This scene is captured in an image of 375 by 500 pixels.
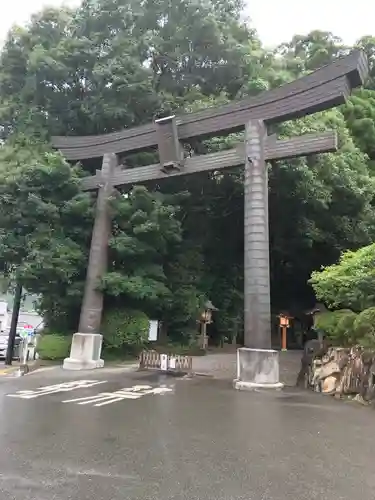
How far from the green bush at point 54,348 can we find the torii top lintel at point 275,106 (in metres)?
7.52

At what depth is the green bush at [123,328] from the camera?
55.9 ft

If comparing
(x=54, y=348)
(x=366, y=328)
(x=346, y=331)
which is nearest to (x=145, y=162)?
(x=54, y=348)

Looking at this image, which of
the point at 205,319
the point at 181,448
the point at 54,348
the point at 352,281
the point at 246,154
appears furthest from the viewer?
the point at 205,319

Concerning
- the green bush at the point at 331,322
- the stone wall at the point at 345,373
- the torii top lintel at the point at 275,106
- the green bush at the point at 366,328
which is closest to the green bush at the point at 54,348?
the torii top lintel at the point at 275,106

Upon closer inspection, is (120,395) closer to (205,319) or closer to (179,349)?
(179,349)

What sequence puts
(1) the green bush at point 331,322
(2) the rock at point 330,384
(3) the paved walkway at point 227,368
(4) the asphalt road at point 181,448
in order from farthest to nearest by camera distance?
(3) the paved walkway at point 227,368
(1) the green bush at point 331,322
(2) the rock at point 330,384
(4) the asphalt road at point 181,448

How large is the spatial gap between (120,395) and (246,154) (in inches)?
328

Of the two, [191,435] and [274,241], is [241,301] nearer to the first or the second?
[274,241]

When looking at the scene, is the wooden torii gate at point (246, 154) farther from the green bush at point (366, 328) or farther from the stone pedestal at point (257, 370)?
the green bush at point (366, 328)

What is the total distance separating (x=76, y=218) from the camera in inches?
693

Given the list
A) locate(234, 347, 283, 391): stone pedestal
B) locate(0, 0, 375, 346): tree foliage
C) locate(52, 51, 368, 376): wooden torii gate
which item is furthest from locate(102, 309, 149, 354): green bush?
locate(234, 347, 283, 391): stone pedestal

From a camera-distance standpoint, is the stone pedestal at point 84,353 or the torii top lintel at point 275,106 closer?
the torii top lintel at point 275,106

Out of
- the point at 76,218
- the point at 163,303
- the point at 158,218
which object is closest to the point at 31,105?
the point at 76,218

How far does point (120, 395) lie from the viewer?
10047 mm
